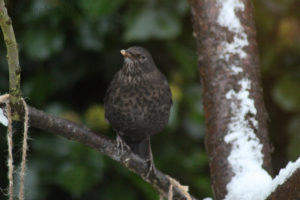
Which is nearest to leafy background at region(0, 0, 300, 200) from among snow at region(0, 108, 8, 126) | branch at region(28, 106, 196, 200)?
branch at region(28, 106, 196, 200)

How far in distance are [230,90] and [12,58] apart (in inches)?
39.9

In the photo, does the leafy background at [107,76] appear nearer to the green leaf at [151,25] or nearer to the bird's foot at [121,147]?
the green leaf at [151,25]

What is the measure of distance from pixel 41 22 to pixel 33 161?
754 millimetres

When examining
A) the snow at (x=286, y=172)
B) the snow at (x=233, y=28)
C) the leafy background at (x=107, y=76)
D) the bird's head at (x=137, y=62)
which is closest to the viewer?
the snow at (x=286, y=172)

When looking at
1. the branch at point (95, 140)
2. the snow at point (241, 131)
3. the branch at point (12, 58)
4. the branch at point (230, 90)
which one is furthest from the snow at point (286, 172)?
the branch at point (12, 58)

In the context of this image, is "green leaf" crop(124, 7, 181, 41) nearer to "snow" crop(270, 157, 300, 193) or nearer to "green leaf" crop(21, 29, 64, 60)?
"green leaf" crop(21, 29, 64, 60)

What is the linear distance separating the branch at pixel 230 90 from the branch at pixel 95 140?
23 cm

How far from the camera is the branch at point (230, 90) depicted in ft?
7.91

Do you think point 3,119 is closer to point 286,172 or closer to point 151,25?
point 286,172

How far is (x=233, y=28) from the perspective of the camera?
2.62m

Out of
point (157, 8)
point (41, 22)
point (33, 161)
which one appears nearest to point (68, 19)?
point (41, 22)

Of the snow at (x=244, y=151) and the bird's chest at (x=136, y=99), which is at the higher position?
the bird's chest at (x=136, y=99)

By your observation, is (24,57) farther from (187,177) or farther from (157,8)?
(187,177)

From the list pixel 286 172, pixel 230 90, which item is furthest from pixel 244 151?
pixel 286 172
